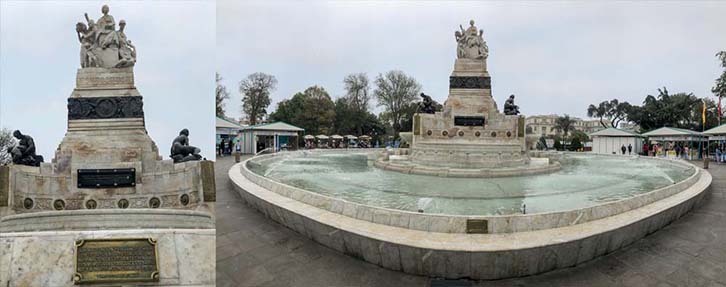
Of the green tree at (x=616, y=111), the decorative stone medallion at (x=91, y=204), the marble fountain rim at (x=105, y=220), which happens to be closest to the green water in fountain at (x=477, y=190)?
the marble fountain rim at (x=105, y=220)

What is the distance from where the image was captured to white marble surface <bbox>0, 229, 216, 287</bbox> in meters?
3.06

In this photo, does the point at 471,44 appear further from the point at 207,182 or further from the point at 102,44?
the point at 102,44

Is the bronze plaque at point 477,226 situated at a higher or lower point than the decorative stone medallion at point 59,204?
higher

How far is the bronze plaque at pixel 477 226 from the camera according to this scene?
3738mm

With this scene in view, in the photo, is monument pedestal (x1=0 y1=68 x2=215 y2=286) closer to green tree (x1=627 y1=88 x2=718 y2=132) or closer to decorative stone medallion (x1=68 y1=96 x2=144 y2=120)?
decorative stone medallion (x1=68 y1=96 x2=144 y2=120)

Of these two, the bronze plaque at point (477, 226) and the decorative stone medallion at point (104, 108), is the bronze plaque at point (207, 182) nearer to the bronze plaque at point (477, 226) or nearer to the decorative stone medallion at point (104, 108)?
the decorative stone medallion at point (104, 108)

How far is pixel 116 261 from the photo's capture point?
127 inches

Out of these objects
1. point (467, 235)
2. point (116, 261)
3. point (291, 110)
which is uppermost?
point (291, 110)

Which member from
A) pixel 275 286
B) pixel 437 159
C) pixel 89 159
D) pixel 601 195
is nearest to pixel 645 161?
pixel 437 159

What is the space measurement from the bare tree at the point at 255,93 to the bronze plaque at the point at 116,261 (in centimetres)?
3385

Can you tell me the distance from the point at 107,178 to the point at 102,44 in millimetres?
3251

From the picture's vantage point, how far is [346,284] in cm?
340

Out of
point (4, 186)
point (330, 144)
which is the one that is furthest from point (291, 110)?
point (4, 186)

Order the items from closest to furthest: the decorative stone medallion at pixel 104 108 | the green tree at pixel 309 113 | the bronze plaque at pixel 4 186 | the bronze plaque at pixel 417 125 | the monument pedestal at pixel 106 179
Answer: the monument pedestal at pixel 106 179
the bronze plaque at pixel 4 186
the decorative stone medallion at pixel 104 108
the bronze plaque at pixel 417 125
the green tree at pixel 309 113
